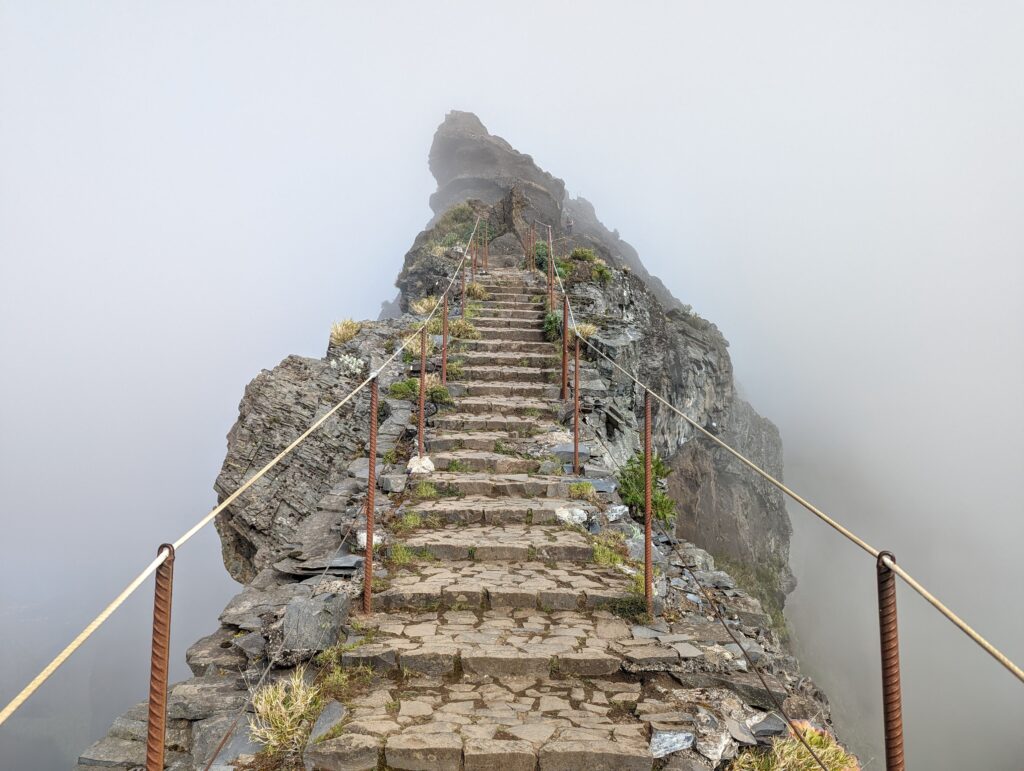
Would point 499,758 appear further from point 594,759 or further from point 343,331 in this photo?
point 343,331

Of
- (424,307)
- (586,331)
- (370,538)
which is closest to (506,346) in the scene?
(586,331)

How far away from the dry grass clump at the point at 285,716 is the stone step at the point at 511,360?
765 centimetres

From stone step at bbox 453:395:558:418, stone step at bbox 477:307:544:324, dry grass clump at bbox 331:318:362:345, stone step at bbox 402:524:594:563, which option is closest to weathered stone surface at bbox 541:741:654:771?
stone step at bbox 402:524:594:563

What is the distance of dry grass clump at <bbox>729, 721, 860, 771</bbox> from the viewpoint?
10.4 feet

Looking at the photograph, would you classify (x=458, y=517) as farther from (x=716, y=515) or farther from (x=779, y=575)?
(x=779, y=575)

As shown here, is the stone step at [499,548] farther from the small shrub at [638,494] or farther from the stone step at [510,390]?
the stone step at [510,390]

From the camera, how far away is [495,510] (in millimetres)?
6480

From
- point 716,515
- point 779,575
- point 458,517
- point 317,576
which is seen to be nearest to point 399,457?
point 458,517

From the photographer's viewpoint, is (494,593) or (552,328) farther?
(552,328)

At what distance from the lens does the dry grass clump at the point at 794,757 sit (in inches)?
125

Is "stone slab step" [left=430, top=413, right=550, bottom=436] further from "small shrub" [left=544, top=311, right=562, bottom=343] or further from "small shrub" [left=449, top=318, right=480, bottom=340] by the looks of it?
"small shrub" [left=544, top=311, right=562, bottom=343]

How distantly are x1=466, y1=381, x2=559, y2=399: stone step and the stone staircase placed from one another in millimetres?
1625

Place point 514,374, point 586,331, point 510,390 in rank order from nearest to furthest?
point 510,390 → point 514,374 → point 586,331

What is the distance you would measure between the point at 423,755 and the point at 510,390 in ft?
23.5
